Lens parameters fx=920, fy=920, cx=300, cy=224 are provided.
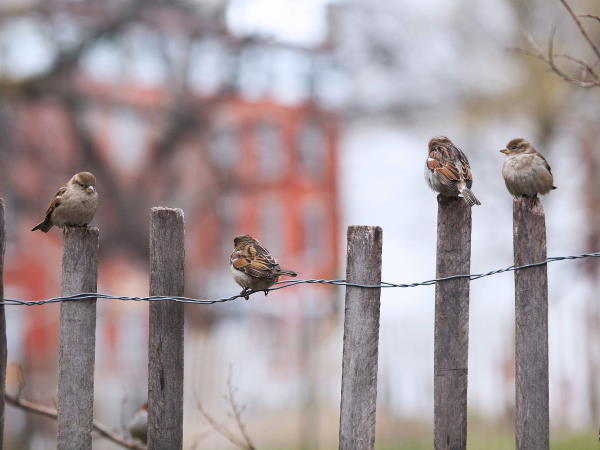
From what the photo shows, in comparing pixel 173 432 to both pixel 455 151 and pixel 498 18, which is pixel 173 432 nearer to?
pixel 455 151

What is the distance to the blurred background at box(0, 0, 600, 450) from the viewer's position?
11.6 meters

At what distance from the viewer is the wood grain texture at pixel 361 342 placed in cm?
395

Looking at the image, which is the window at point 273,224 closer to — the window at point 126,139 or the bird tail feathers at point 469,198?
the window at point 126,139

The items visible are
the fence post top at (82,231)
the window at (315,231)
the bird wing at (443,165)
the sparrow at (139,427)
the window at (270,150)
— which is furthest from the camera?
the window at (315,231)

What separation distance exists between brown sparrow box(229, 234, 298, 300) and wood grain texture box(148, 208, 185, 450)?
0.92 m

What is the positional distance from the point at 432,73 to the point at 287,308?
1235 cm

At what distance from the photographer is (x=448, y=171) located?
15.4 ft

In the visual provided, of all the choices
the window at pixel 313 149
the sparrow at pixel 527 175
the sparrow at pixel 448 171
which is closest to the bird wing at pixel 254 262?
the sparrow at pixel 448 171

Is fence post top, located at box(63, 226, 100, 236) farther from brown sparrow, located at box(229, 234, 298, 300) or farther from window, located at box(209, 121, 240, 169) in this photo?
window, located at box(209, 121, 240, 169)

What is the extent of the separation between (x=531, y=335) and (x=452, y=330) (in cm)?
34

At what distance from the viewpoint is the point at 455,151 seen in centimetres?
509

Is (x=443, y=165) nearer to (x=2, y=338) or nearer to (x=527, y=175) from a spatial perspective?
(x=527, y=175)

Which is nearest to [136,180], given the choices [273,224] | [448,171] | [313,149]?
[273,224]

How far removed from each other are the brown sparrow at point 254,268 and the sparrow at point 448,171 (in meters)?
0.95
